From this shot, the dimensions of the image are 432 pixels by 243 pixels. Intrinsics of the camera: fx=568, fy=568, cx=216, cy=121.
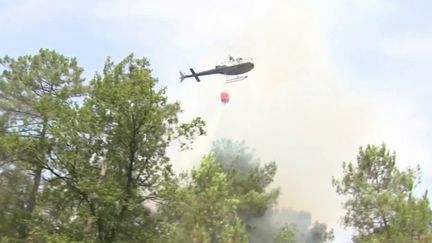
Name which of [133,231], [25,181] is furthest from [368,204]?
[25,181]

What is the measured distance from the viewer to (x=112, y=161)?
76.7ft

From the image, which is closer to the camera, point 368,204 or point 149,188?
point 149,188

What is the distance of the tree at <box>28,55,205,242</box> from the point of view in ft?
73.6

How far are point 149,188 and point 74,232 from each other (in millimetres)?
3423

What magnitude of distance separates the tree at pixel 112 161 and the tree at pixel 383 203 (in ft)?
42.9

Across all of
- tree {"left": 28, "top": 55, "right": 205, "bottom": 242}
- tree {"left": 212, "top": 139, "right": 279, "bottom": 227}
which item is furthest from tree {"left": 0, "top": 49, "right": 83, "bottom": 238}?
tree {"left": 212, "top": 139, "right": 279, "bottom": 227}

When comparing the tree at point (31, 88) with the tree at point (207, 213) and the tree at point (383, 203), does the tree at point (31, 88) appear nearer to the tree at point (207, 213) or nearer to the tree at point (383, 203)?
the tree at point (207, 213)

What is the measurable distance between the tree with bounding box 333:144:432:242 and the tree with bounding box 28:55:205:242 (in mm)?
13086

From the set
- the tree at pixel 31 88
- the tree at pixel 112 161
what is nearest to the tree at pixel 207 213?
the tree at pixel 112 161

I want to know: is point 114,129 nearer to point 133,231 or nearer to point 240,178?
point 133,231

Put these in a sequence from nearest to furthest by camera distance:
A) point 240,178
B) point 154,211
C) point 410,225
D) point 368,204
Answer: point 154,211, point 410,225, point 368,204, point 240,178

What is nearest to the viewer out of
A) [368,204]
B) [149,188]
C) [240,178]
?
[149,188]

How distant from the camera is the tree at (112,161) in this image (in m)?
22.4

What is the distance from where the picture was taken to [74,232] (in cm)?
2241
